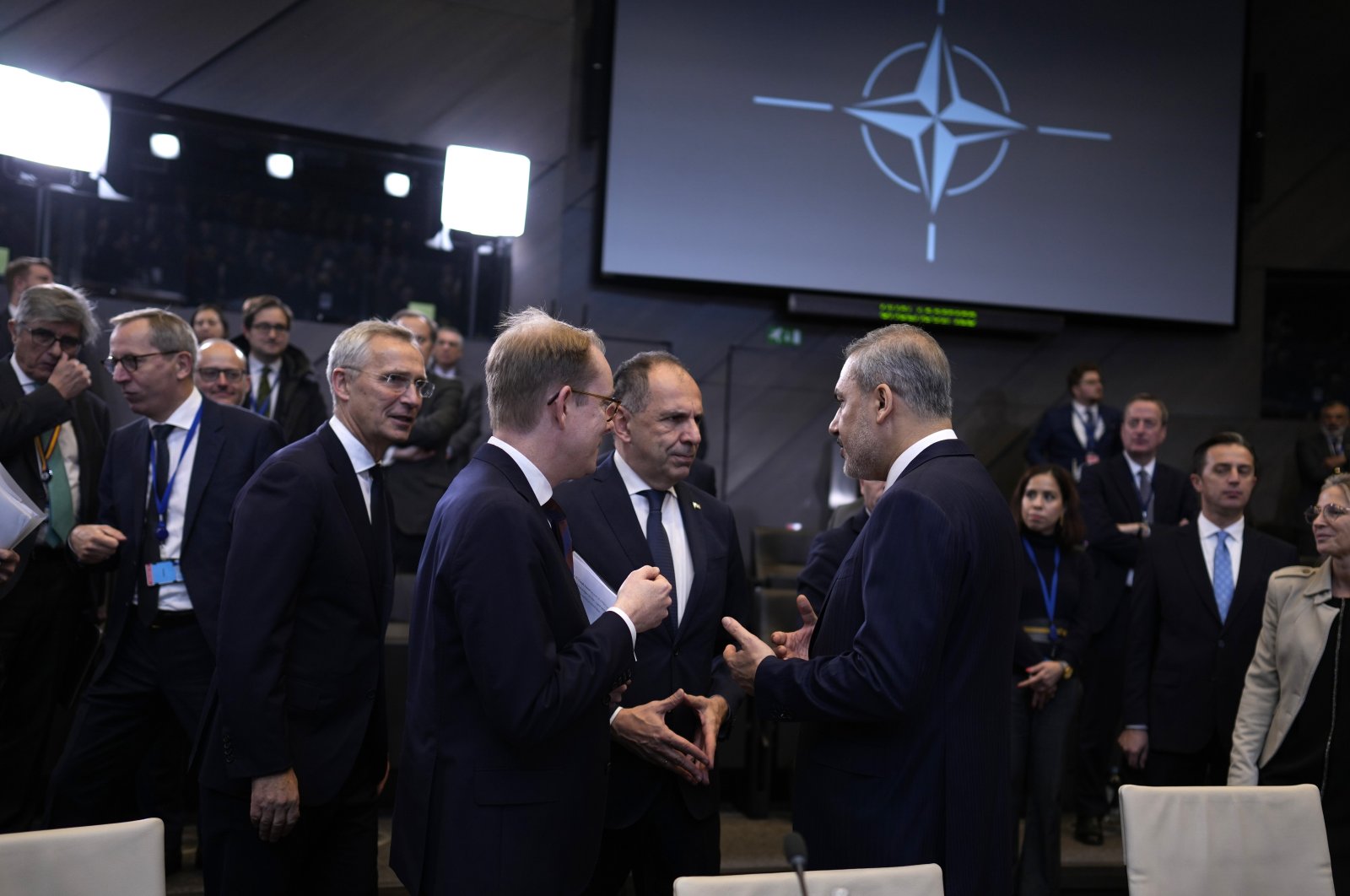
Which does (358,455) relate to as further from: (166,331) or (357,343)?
(166,331)

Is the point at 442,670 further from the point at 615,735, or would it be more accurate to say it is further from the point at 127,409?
the point at 127,409

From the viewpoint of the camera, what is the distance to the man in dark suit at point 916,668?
2.03 metres

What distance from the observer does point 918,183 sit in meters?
8.34

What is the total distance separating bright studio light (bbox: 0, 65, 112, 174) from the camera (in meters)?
5.66

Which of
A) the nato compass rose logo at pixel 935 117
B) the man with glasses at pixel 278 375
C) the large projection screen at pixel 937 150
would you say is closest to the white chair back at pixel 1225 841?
the man with glasses at pixel 278 375

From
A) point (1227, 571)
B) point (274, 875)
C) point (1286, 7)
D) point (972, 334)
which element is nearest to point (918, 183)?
point (972, 334)

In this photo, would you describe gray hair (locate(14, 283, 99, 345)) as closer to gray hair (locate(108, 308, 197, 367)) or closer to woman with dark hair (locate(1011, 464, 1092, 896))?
gray hair (locate(108, 308, 197, 367))

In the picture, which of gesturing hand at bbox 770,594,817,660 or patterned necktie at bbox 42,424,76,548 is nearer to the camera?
gesturing hand at bbox 770,594,817,660

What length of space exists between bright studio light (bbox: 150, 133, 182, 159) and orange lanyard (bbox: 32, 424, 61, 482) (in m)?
3.28

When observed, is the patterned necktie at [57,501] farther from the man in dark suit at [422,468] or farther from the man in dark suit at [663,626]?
the man in dark suit at [422,468]

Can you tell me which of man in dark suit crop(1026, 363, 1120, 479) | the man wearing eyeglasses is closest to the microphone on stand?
the man wearing eyeglasses

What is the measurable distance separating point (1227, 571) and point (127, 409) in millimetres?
5333

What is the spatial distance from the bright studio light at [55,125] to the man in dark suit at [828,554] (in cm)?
464

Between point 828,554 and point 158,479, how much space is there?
1942mm
